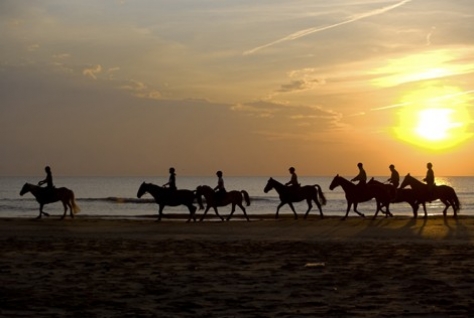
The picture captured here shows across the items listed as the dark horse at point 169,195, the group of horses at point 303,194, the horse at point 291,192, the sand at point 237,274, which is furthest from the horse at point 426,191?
the dark horse at point 169,195

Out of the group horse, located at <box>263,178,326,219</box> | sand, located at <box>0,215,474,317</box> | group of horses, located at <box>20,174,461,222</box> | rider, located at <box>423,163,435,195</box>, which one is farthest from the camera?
horse, located at <box>263,178,326,219</box>

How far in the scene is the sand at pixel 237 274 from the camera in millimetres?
10570

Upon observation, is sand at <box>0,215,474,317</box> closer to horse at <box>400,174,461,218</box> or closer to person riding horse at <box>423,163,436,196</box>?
horse at <box>400,174,461,218</box>

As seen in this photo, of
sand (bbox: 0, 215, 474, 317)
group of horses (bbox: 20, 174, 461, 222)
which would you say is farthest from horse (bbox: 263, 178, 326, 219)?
sand (bbox: 0, 215, 474, 317)

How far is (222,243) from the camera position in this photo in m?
21.3

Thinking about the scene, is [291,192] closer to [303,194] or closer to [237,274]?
[303,194]

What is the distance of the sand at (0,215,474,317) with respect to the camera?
10.6m

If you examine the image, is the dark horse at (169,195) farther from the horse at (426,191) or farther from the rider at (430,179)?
the rider at (430,179)

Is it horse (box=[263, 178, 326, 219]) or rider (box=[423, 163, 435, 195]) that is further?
horse (box=[263, 178, 326, 219])

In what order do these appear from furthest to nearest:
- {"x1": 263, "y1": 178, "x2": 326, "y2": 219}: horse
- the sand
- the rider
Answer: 1. {"x1": 263, "y1": 178, "x2": 326, "y2": 219}: horse
2. the rider
3. the sand

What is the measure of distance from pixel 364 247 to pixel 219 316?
1050 centimetres

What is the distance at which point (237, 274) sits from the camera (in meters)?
14.2

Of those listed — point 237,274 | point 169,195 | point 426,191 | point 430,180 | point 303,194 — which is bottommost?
point 237,274

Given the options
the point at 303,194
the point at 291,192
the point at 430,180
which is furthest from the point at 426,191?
the point at 291,192
